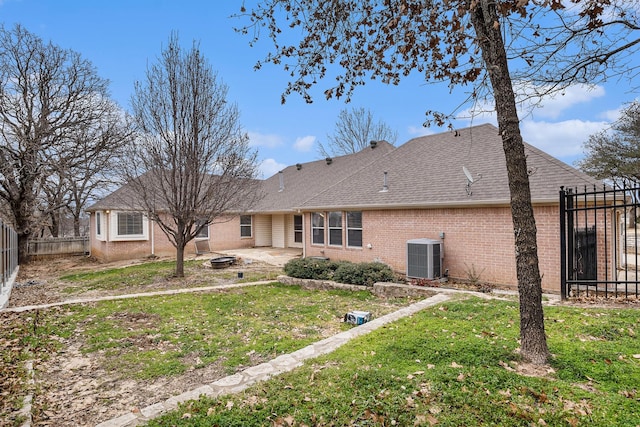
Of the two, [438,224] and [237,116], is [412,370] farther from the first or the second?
[237,116]

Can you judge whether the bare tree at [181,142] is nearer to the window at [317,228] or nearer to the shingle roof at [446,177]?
the window at [317,228]

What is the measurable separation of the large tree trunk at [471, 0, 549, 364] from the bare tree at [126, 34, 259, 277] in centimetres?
930

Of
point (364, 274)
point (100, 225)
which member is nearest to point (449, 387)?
point (364, 274)

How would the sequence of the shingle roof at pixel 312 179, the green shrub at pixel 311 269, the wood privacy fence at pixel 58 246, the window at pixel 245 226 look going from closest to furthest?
the green shrub at pixel 311 269
the shingle roof at pixel 312 179
the wood privacy fence at pixel 58 246
the window at pixel 245 226

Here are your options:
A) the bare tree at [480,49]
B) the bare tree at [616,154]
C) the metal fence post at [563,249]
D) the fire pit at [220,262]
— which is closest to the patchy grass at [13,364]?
the bare tree at [480,49]

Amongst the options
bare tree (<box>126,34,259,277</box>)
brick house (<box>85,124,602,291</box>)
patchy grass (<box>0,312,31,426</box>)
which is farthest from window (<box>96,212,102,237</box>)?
patchy grass (<box>0,312,31,426</box>)

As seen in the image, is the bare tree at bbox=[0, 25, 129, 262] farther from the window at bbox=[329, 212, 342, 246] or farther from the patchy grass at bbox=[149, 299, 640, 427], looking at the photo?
the patchy grass at bbox=[149, 299, 640, 427]

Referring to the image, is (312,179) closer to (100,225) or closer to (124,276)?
(124,276)

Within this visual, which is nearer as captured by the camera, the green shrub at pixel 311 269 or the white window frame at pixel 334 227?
the green shrub at pixel 311 269

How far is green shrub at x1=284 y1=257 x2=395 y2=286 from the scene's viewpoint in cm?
952

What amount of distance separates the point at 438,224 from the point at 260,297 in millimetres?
5985

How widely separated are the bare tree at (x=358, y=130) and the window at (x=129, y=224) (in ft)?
62.2

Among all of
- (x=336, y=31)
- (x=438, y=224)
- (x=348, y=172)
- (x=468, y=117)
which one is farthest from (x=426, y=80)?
Result: (x=348, y=172)

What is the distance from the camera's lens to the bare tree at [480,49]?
154 inches
